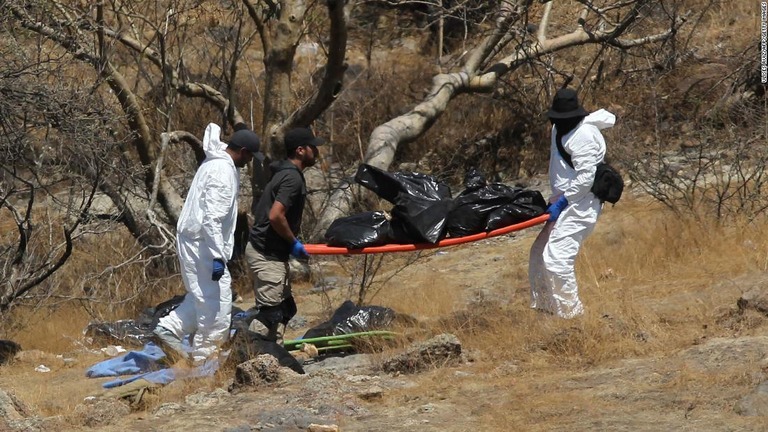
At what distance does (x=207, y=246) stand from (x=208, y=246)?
33 millimetres

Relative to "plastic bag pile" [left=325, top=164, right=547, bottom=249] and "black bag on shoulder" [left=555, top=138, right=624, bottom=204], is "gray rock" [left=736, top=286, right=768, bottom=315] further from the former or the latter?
"plastic bag pile" [left=325, top=164, right=547, bottom=249]

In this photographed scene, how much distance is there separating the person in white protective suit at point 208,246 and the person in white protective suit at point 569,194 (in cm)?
210

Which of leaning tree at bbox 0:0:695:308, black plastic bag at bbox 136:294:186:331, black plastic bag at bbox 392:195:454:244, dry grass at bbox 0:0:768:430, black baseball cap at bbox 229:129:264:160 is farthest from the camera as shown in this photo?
leaning tree at bbox 0:0:695:308

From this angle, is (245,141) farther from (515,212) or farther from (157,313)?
(157,313)

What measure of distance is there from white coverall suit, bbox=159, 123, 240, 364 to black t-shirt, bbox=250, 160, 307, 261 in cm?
18

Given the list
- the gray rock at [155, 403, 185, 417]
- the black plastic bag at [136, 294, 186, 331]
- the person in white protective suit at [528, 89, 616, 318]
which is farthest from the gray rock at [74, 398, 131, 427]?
the person in white protective suit at [528, 89, 616, 318]

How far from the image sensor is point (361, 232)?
30.0ft

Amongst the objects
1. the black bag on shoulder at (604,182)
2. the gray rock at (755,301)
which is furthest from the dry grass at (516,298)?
the black bag on shoulder at (604,182)

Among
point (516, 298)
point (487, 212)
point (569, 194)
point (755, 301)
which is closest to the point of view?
point (755, 301)

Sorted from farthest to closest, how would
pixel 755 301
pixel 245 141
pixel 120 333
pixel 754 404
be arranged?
pixel 120 333
pixel 755 301
pixel 245 141
pixel 754 404

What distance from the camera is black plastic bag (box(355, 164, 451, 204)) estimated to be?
A: 938 cm

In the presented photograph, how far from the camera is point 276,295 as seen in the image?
8.70m

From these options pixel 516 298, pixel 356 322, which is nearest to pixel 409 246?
pixel 356 322

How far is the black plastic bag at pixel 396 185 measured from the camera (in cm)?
938
